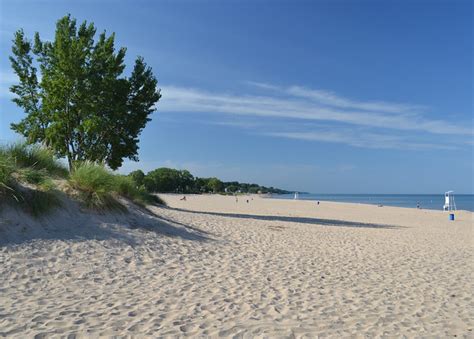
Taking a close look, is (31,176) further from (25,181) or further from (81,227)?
(81,227)

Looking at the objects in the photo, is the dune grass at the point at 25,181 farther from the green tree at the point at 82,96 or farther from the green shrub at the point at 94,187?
the green tree at the point at 82,96

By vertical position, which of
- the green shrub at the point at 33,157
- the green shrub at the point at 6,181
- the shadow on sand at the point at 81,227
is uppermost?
the green shrub at the point at 33,157

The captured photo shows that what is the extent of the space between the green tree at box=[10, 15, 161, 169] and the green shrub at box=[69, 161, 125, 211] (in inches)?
292

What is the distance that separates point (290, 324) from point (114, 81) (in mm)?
17231

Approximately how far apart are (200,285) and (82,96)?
1493cm

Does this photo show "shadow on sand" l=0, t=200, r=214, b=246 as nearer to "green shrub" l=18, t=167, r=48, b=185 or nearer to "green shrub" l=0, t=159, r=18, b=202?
"green shrub" l=0, t=159, r=18, b=202

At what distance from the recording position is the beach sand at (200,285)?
4949 millimetres

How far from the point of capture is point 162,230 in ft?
35.6

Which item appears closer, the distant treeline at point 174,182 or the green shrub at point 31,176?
the green shrub at point 31,176

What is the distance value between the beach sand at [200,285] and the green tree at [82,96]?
9.81m

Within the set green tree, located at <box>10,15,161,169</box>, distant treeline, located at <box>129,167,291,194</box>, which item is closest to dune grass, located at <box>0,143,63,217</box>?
→ green tree, located at <box>10,15,161,169</box>

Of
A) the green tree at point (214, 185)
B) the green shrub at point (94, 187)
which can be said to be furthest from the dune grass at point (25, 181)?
the green tree at point (214, 185)

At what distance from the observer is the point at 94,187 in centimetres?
1095

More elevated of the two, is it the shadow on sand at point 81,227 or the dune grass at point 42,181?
the dune grass at point 42,181
